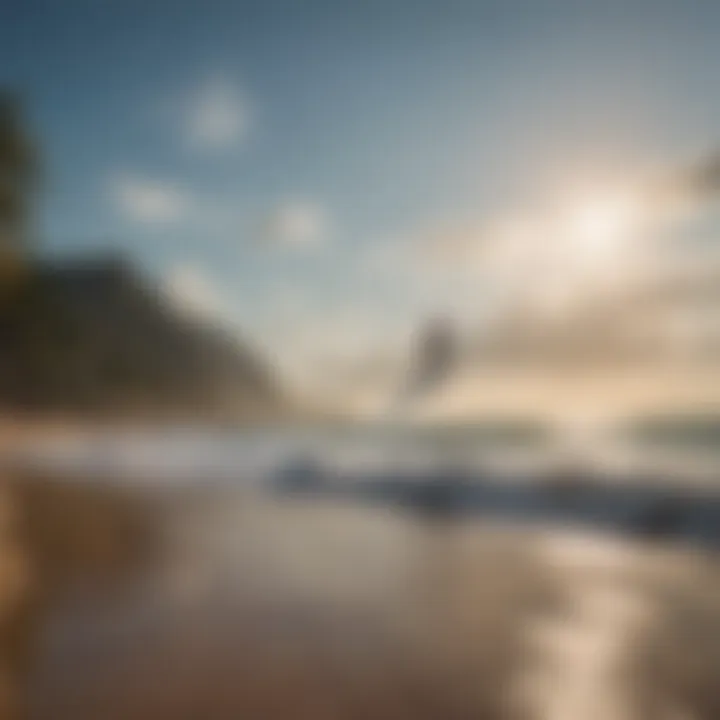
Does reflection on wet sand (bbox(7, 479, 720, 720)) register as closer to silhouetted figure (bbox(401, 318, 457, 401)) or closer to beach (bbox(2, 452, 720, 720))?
beach (bbox(2, 452, 720, 720))

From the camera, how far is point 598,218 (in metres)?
4.52

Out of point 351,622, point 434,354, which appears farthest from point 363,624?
point 434,354

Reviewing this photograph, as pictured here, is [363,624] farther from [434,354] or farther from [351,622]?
[434,354]

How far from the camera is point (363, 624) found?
2402mm

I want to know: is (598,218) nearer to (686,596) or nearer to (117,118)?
(686,596)

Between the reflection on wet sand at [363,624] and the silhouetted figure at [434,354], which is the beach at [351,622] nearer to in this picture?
the reflection on wet sand at [363,624]

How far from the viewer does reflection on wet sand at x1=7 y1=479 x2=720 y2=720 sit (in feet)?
5.63

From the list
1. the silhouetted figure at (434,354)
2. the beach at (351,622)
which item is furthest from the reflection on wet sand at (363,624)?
the silhouetted figure at (434,354)

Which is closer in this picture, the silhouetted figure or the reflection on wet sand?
the reflection on wet sand

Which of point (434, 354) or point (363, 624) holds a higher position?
point (434, 354)

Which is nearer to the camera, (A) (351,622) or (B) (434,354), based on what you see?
(A) (351,622)

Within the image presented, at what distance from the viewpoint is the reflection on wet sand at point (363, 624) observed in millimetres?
1716

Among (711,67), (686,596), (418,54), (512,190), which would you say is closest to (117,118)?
(418,54)

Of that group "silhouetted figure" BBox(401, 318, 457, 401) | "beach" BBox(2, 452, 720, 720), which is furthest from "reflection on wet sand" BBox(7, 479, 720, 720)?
"silhouetted figure" BBox(401, 318, 457, 401)
